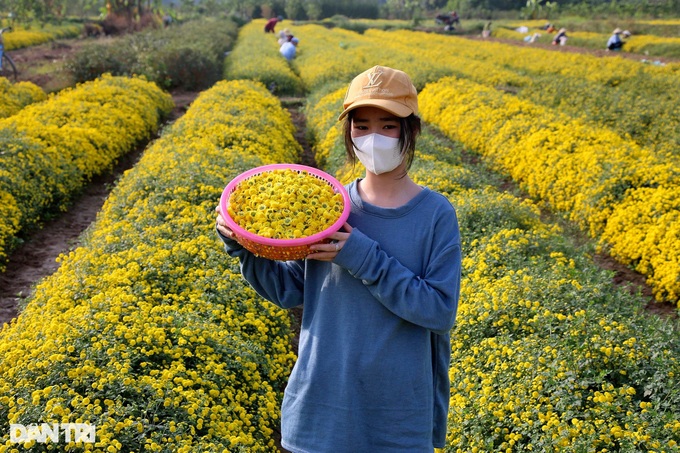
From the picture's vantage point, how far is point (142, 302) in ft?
10.8

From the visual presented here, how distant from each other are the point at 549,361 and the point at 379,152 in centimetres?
204

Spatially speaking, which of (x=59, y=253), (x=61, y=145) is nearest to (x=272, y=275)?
(x=59, y=253)

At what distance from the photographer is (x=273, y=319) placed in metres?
3.92

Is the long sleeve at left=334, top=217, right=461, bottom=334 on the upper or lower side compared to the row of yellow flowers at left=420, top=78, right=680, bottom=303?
upper

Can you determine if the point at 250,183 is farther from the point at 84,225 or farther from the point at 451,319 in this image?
the point at 84,225

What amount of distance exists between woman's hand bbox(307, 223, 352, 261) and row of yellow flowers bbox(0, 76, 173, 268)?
207 inches

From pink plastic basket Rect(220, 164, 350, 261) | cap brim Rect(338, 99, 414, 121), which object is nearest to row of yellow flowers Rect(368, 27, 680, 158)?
cap brim Rect(338, 99, 414, 121)

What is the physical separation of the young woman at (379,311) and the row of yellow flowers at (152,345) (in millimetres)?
999

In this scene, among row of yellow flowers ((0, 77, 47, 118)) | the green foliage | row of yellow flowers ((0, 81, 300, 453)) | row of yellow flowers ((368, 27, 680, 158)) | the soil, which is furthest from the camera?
the green foliage

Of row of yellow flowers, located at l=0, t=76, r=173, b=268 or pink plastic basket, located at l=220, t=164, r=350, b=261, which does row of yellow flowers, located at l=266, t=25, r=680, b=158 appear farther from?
pink plastic basket, located at l=220, t=164, r=350, b=261

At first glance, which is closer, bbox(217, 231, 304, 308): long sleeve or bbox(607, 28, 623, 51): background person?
bbox(217, 231, 304, 308): long sleeve

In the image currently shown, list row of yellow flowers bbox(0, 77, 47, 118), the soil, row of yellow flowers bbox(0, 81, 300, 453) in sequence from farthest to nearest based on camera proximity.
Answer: row of yellow flowers bbox(0, 77, 47, 118), the soil, row of yellow flowers bbox(0, 81, 300, 453)

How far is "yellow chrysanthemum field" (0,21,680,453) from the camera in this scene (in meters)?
2.61

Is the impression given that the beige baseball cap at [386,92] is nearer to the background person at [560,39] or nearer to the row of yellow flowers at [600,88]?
the row of yellow flowers at [600,88]
